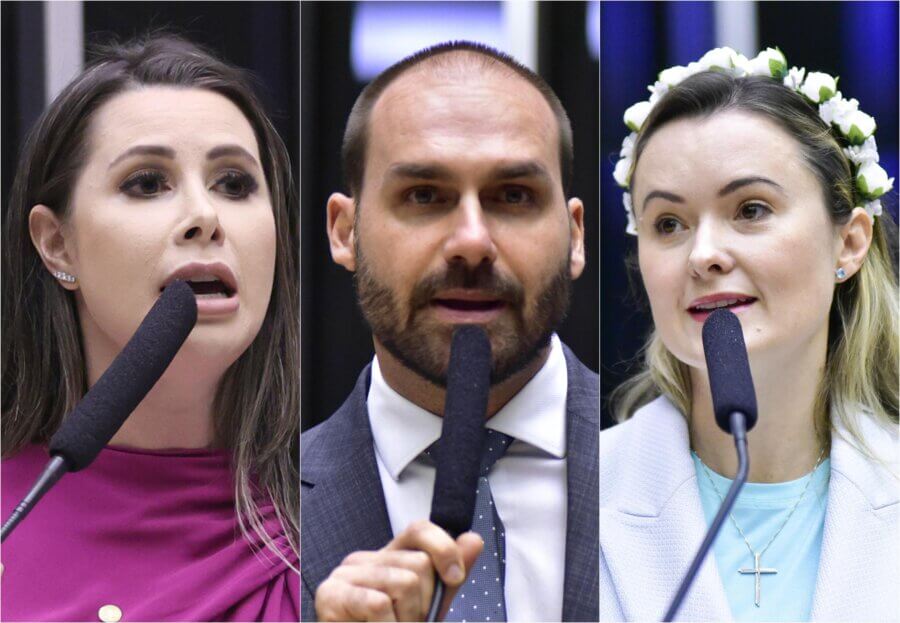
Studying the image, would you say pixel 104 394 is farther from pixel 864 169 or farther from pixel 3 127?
pixel 864 169

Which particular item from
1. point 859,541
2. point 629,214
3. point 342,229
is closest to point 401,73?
point 342,229

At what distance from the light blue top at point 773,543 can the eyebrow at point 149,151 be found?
1413 millimetres

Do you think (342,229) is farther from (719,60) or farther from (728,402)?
(728,402)

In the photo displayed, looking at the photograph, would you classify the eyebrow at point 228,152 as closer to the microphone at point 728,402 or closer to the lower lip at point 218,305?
the lower lip at point 218,305

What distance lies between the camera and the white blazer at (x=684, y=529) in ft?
9.21

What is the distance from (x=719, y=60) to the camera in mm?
3012

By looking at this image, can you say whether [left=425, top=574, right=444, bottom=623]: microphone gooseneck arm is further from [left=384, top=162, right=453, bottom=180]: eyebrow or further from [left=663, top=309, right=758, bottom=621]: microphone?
[left=384, top=162, right=453, bottom=180]: eyebrow

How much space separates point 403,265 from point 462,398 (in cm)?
68

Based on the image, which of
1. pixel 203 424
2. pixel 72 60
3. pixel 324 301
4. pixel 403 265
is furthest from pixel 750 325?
pixel 72 60

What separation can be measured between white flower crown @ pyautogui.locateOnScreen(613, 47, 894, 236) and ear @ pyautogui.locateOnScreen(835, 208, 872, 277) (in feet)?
0.10

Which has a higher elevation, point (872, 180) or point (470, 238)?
point (872, 180)

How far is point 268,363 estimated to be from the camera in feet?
9.87

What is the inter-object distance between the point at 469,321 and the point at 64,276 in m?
0.97

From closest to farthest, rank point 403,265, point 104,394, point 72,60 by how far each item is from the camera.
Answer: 1. point 104,394
2. point 403,265
3. point 72,60
